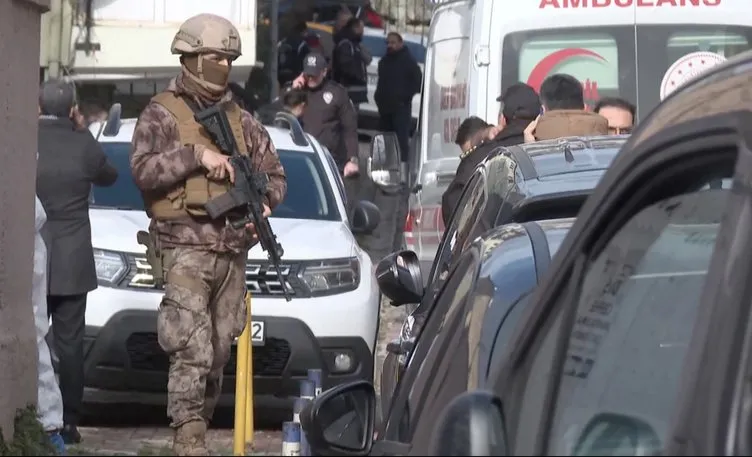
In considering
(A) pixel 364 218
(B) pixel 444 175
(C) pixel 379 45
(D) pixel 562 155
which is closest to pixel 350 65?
(C) pixel 379 45

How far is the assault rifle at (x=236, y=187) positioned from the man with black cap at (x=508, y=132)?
5.65 ft

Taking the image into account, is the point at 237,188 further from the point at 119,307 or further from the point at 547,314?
the point at 547,314

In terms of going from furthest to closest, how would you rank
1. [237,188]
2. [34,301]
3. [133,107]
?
[133,107]
[34,301]
[237,188]

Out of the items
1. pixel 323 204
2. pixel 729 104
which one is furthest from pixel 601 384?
pixel 323 204

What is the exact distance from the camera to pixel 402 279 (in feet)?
19.9

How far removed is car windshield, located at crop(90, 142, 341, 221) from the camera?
10148 mm

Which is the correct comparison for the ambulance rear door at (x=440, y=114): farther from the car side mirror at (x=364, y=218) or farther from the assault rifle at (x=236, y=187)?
the assault rifle at (x=236, y=187)

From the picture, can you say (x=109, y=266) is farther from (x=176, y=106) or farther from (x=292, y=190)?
(x=176, y=106)

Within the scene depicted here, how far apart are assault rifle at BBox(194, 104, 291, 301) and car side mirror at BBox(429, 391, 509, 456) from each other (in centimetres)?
485

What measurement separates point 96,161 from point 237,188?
1.71 meters

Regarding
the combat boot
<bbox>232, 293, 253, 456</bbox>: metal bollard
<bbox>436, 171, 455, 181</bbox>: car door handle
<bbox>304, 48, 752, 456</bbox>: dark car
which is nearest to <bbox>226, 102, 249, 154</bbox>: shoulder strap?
<bbox>232, 293, 253, 456</bbox>: metal bollard

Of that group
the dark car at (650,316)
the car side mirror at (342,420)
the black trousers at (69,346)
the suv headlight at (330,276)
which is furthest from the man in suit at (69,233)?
the dark car at (650,316)

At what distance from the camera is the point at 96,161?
893 centimetres

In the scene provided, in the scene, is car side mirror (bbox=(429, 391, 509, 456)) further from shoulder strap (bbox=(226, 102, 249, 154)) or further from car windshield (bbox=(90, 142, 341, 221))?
car windshield (bbox=(90, 142, 341, 221))
